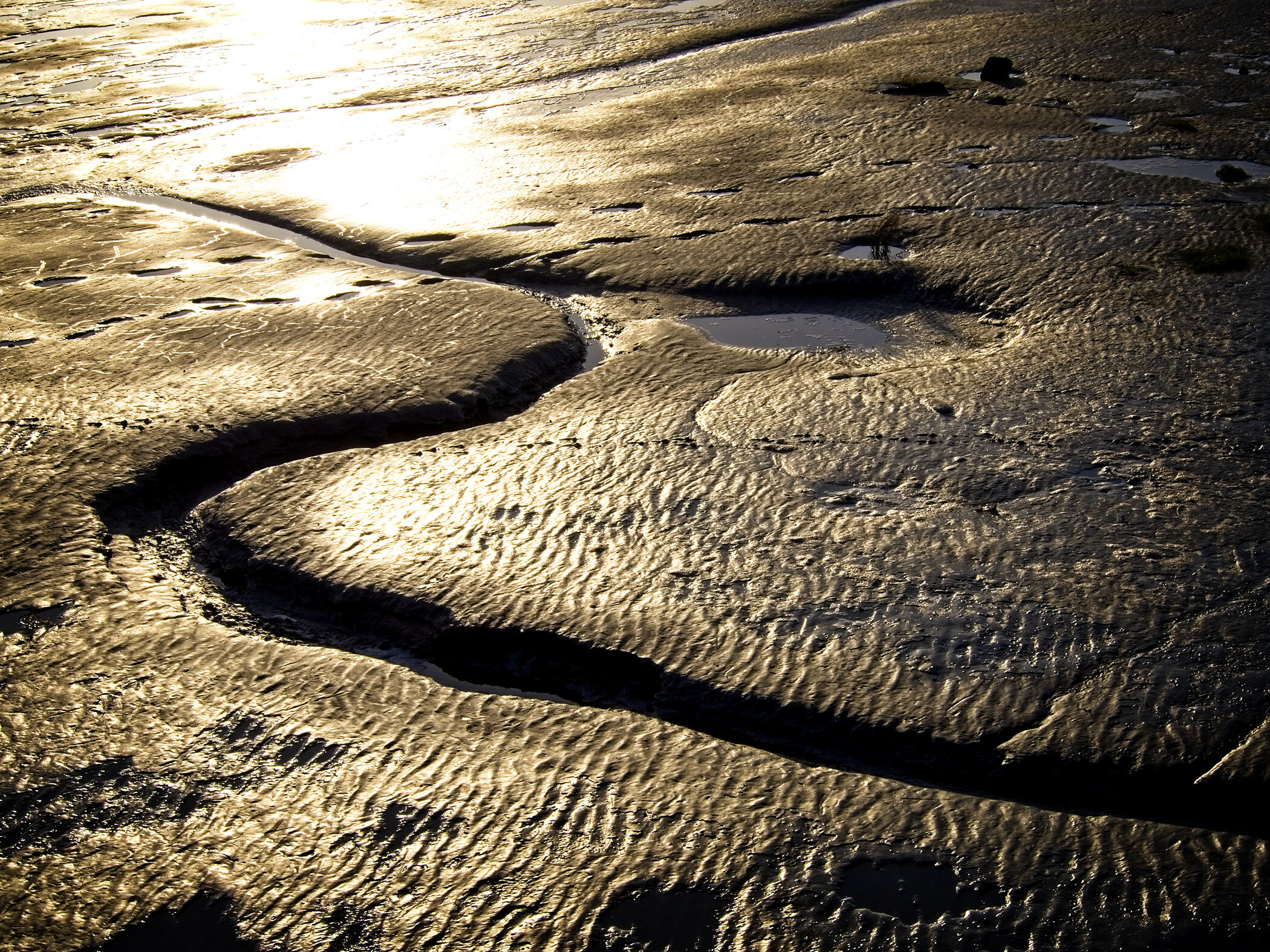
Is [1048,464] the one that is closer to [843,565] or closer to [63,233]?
[843,565]

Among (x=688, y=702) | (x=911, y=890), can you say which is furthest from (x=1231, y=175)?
(x=911, y=890)

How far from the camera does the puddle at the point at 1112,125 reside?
5.16 meters

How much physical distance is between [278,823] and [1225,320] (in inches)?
120

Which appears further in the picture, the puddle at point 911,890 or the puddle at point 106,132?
the puddle at point 106,132

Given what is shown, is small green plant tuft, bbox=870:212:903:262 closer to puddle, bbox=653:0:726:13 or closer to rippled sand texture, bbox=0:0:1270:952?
rippled sand texture, bbox=0:0:1270:952

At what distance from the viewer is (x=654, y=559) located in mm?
2549

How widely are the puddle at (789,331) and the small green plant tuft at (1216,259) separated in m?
1.15

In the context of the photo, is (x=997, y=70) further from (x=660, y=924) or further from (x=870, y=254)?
(x=660, y=924)

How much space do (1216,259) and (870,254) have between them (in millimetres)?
1160

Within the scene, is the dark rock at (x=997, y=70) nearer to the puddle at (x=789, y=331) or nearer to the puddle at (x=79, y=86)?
the puddle at (x=789, y=331)

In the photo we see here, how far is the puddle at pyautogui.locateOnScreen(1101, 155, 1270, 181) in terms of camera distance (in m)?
4.55

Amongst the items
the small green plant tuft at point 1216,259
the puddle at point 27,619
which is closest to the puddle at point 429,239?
the puddle at point 27,619

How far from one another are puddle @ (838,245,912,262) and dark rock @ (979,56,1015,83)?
8.80 ft

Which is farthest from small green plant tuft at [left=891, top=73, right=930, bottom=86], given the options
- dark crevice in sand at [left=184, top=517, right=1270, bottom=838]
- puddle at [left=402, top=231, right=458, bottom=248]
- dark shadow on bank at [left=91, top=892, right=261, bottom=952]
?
dark shadow on bank at [left=91, top=892, right=261, bottom=952]
